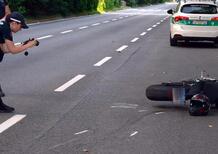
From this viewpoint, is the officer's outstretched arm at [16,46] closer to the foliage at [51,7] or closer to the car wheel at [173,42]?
the car wheel at [173,42]

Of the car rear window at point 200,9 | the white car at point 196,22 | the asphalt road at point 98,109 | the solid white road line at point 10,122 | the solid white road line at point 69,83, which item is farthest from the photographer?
the car rear window at point 200,9

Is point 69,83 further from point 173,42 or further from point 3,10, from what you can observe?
point 173,42

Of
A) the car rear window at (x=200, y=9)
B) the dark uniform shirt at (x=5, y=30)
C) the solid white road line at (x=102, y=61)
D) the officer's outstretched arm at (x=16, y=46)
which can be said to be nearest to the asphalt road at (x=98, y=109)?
the solid white road line at (x=102, y=61)

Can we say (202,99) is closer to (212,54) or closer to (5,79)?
(5,79)

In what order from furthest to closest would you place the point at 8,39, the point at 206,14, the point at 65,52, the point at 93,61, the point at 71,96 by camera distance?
the point at 206,14 < the point at 65,52 < the point at 93,61 < the point at 71,96 < the point at 8,39

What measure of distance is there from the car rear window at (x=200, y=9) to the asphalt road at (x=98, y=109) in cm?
303

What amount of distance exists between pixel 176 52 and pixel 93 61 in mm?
3652

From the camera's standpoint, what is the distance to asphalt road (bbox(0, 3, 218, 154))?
227 inches

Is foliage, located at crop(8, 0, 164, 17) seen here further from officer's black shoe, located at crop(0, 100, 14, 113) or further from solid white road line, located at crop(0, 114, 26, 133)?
solid white road line, located at crop(0, 114, 26, 133)

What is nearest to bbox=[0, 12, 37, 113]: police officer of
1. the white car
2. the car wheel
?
the white car

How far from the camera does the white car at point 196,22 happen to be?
17.3m

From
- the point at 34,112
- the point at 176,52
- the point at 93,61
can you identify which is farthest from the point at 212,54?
the point at 34,112

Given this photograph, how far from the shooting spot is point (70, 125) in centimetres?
658

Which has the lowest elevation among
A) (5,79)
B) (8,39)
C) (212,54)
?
(212,54)
